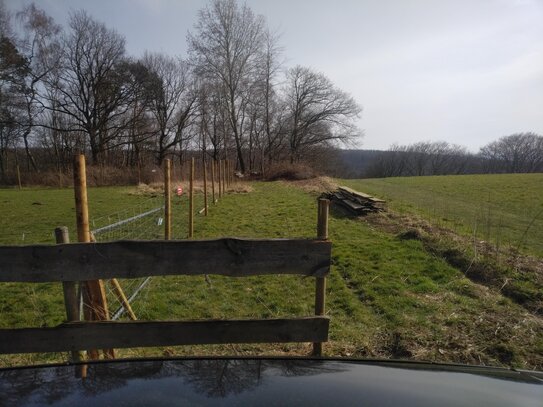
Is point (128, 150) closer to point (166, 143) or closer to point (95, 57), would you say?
point (166, 143)

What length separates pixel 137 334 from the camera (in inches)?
118

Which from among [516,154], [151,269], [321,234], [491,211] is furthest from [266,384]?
[516,154]

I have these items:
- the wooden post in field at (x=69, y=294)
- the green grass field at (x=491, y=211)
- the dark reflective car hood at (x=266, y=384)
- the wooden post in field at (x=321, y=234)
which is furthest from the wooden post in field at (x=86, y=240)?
the green grass field at (x=491, y=211)

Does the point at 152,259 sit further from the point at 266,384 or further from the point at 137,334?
the point at 266,384

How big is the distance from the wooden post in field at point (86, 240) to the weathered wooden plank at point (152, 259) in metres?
0.51

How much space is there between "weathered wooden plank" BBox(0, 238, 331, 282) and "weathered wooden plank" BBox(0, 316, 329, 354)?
395 millimetres

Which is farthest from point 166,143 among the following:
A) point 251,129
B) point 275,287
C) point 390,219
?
point 275,287

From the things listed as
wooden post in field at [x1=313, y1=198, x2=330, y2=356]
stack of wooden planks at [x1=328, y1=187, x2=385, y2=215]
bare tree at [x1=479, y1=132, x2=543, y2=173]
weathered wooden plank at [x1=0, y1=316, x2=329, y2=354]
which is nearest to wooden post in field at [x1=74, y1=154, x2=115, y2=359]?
weathered wooden plank at [x1=0, y1=316, x2=329, y2=354]

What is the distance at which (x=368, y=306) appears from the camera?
19.5 ft

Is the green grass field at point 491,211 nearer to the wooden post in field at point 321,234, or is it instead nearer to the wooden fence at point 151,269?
the wooden post in field at point 321,234

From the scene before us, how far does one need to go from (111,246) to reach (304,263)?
4.91 ft

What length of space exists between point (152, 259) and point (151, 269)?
3.0 inches

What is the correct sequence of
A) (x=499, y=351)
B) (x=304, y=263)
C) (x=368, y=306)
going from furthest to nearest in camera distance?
(x=368, y=306) < (x=499, y=351) < (x=304, y=263)

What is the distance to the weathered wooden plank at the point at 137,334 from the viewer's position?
2910 mm
